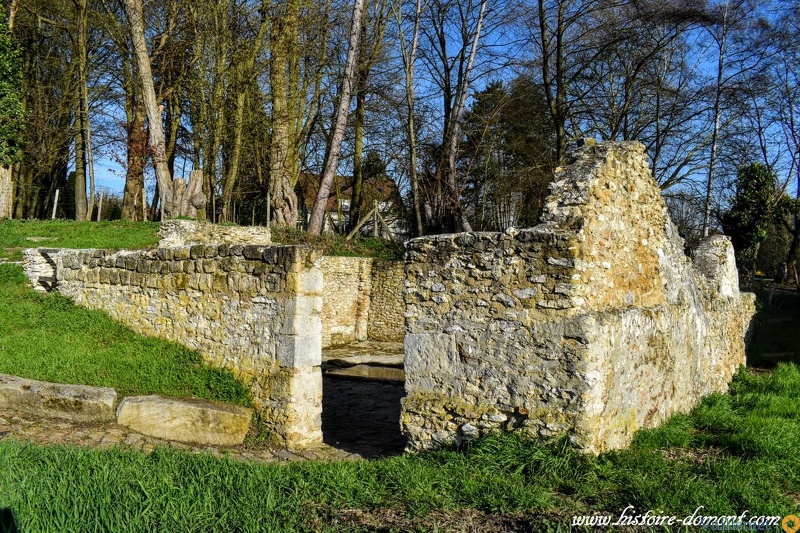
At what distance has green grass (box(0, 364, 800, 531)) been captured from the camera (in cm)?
372

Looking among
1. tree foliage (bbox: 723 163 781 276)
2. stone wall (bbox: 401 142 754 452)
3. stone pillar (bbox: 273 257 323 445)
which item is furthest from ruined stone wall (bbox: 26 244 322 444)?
tree foliage (bbox: 723 163 781 276)

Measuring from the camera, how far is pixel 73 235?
16156mm

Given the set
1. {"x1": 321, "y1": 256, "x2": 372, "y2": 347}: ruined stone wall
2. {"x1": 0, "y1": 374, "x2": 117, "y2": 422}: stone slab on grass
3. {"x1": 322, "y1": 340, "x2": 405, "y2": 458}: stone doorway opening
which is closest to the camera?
{"x1": 0, "y1": 374, "x2": 117, "y2": 422}: stone slab on grass

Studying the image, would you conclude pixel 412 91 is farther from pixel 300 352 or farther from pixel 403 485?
pixel 403 485

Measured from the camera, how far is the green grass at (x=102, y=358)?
716 centimetres

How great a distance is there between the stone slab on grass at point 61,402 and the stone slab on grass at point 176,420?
0.66ft

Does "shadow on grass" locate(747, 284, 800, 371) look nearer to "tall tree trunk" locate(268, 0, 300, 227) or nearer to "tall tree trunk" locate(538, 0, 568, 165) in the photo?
"tall tree trunk" locate(538, 0, 568, 165)

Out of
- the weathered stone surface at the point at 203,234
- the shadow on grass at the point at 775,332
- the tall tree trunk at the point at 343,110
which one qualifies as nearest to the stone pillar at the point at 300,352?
the shadow on grass at the point at 775,332

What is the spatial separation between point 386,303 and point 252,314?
38.6 ft

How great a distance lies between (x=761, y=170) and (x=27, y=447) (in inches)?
947

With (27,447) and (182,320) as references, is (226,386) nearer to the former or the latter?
(182,320)

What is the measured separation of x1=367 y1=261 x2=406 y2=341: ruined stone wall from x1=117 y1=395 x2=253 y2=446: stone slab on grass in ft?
40.4

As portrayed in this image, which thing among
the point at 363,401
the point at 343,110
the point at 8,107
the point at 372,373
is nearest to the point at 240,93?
the point at 343,110

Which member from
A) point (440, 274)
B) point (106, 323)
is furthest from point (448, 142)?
point (440, 274)
